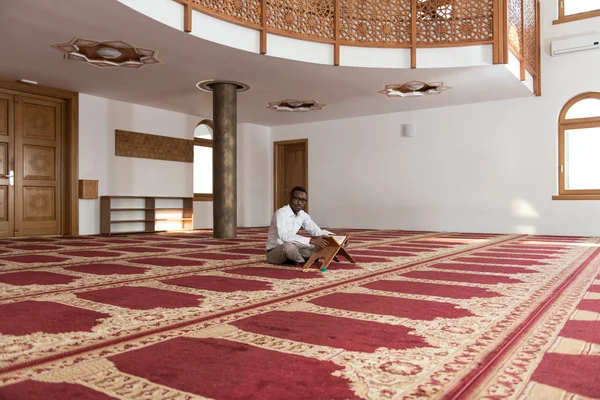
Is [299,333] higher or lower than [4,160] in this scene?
lower

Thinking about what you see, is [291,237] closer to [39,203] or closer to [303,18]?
[303,18]

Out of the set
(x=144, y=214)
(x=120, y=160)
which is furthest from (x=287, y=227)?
(x=144, y=214)

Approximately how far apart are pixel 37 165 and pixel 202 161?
3610 millimetres

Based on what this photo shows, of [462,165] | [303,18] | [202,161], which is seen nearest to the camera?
[303,18]

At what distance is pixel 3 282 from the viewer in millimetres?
3467

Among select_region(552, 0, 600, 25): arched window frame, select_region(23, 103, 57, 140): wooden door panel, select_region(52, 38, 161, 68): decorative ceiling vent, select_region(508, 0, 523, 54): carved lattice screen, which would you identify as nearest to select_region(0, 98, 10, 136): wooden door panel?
select_region(23, 103, 57, 140): wooden door panel

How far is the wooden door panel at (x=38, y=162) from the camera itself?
8305 mm

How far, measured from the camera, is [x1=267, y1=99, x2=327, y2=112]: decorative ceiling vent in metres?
9.70

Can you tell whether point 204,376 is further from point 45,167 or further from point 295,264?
point 45,167

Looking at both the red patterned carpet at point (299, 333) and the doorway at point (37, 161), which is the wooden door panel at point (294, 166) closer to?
the doorway at point (37, 161)

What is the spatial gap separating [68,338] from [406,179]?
8.96m

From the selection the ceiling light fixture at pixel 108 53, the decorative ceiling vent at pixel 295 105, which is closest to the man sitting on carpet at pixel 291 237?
the ceiling light fixture at pixel 108 53

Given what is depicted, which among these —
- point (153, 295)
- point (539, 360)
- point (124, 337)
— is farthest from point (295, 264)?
point (539, 360)

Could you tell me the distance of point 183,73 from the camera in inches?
294
